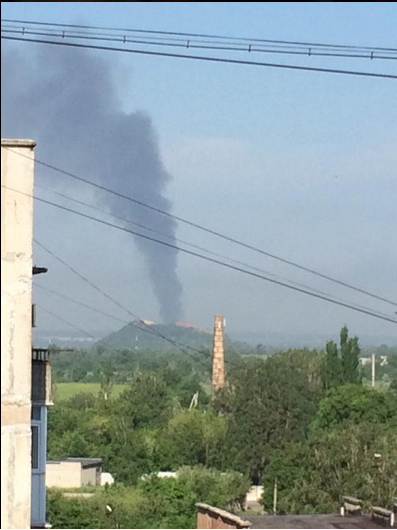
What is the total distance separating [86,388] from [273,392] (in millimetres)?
44757

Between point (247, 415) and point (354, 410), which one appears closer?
point (354, 410)

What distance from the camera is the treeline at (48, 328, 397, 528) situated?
1293 inches

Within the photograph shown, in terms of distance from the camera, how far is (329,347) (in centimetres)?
5422

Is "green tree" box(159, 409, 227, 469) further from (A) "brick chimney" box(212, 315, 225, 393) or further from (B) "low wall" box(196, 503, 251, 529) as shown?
(B) "low wall" box(196, 503, 251, 529)

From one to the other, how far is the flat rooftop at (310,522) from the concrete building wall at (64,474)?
23.7m

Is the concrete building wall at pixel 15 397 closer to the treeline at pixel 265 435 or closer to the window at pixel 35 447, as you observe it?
the window at pixel 35 447

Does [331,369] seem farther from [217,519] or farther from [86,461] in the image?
[217,519]

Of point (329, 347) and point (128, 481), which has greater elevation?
point (329, 347)

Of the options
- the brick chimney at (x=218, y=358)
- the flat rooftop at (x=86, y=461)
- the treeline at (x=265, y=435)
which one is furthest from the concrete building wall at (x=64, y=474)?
the brick chimney at (x=218, y=358)

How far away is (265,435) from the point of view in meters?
46.9

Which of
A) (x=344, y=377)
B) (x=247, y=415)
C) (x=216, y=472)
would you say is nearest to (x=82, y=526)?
(x=216, y=472)

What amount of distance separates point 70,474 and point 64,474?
272 mm

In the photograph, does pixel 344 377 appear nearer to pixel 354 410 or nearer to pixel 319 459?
pixel 354 410

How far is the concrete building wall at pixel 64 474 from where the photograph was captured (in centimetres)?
4019
